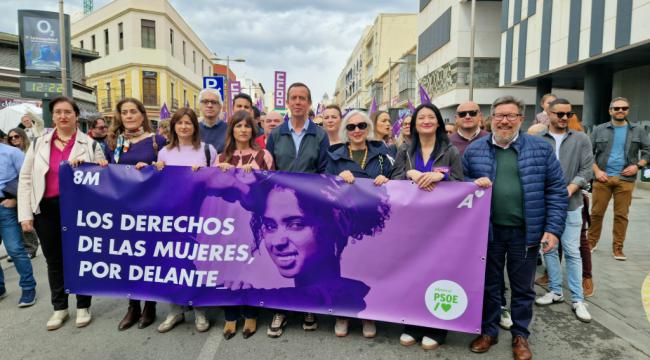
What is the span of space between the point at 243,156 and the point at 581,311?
3449 millimetres

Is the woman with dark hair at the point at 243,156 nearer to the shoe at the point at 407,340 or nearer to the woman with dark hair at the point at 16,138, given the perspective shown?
the shoe at the point at 407,340

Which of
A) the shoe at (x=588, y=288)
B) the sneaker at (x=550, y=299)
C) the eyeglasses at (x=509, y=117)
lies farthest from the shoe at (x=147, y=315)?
the shoe at (x=588, y=288)

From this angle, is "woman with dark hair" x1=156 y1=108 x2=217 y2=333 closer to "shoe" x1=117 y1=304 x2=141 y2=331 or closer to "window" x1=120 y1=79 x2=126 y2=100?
"shoe" x1=117 y1=304 x2=141 y2=331

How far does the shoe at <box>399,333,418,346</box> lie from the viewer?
11.5 ft

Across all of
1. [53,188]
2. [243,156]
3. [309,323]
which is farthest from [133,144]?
[309,323]

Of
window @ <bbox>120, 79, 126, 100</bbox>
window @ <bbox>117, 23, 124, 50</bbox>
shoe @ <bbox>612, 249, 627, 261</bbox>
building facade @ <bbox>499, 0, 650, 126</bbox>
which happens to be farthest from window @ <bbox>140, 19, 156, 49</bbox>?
shoe @ <bbox>612, 249, 627, 261</bbox>

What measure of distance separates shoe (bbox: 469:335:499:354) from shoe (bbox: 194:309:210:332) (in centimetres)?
222

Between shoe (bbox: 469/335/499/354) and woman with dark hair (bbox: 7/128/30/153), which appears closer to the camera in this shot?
shoe (bbox: 469/335/499/354)

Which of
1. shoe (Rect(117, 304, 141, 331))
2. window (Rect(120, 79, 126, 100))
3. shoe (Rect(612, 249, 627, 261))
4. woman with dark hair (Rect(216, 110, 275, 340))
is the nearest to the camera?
woman with dark hair (Rect(216, 110, 275, 340))

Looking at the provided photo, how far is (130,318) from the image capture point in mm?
3924

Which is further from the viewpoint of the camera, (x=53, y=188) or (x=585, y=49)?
(x=585, y=49)

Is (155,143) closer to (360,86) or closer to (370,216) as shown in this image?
(370,216)

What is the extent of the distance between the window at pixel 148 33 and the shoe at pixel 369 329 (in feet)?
138

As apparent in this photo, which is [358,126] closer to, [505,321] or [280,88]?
[505,321]
